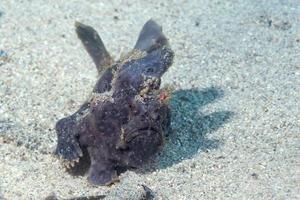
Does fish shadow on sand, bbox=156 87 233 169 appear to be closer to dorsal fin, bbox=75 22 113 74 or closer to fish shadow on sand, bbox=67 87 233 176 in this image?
fish shadow on sand, bbox=67 87 233 176

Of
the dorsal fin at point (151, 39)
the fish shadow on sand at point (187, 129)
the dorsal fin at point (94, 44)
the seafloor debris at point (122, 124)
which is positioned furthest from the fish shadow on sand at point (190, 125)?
the dorsal fin at point (94, 44)

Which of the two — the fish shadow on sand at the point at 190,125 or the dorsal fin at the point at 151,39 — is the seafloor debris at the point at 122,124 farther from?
the dorsal fin at the point at 151,39

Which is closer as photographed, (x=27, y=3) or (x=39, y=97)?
(x=39, y=97)

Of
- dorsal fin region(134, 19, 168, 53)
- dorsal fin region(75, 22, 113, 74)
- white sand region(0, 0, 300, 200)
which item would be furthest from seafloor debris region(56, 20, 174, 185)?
dorsal fin region(75, 22, 113, 74)

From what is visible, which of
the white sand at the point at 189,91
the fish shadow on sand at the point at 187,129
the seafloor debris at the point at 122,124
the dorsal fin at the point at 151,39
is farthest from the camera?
the dorsal fin at the point at 151,39

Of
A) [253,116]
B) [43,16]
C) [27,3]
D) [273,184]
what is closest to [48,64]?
[43,16]

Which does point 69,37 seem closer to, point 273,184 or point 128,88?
point 128,88
